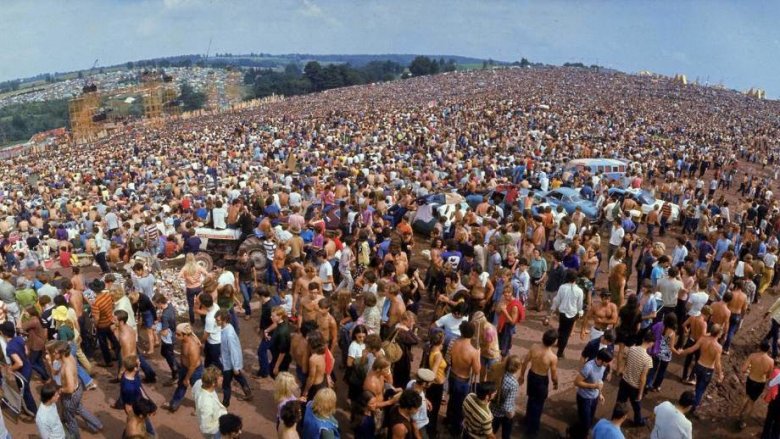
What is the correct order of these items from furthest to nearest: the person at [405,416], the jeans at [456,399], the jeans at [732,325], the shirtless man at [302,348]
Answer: the jeans at [732,325] → the shirtless man at [302,348] → the jeans at [456,399] → the person at [405,416]

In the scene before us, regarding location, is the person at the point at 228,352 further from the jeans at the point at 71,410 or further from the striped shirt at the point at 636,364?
the striped shirt at the point at 636,364

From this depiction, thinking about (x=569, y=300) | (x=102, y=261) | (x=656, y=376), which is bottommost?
(x=656, y=376)

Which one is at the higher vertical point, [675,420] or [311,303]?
[311,303]

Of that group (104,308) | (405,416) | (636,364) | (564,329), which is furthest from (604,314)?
(104,308)

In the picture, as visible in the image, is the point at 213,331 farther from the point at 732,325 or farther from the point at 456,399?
the point at 732,325

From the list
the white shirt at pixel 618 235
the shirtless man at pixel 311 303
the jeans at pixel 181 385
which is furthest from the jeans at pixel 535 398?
the white shirt at pixel 618 235

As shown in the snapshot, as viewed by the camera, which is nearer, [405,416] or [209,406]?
[405,416]

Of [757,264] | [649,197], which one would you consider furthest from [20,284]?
[649,197]
